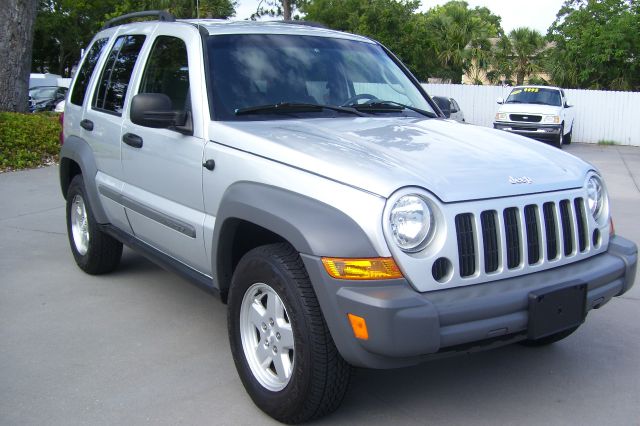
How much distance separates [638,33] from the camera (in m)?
28.7

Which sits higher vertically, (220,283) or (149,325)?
(220,283)

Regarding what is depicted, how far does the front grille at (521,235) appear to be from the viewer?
3.09 m

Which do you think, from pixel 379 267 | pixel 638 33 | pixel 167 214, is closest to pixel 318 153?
pixel 379 267

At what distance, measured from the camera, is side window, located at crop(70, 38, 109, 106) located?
5.81 m

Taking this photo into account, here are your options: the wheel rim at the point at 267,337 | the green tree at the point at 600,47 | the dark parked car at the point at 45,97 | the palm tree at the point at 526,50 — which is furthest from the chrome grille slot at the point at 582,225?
the palm tree at the point at 526,50

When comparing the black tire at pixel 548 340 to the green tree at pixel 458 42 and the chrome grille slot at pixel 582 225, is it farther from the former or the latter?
the green tree at pixel 458 42

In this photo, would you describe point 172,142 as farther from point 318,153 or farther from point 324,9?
point 324,9

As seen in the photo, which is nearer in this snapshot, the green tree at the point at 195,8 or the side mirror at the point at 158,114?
the side mirror at the point at 158,114

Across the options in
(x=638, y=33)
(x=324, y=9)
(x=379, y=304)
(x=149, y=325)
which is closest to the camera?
(x=379, y=304)

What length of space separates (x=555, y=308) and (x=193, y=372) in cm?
203

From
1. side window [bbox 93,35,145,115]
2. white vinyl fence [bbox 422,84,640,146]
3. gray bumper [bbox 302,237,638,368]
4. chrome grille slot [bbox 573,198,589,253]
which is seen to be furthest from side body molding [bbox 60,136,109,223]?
white vinyl fence [bbox 422,84,640,146]

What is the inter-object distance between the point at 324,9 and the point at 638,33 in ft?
49.0

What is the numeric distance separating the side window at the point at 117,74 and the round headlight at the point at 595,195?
10.3 feet

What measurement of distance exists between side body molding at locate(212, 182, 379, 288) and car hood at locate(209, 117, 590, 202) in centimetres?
17
